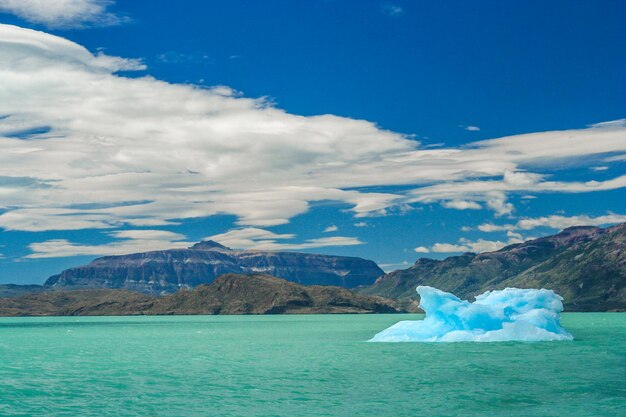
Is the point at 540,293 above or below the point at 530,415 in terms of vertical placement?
above

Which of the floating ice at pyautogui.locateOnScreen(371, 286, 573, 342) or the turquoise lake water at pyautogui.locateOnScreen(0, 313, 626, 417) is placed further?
the floating ice at pyautogui.locateOnScreen(371, 286, 573, 342)

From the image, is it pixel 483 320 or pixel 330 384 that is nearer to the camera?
pixel 330 384

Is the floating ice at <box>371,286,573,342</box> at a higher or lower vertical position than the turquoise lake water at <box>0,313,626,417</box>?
higher

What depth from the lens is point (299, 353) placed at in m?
85.1

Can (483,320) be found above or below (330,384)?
above

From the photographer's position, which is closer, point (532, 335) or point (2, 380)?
point (2, 380)

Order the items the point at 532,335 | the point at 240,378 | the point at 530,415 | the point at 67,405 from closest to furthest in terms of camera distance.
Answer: the point at 530,415 < the point at 67,405 < the point at 240,378 < the point at 532,335

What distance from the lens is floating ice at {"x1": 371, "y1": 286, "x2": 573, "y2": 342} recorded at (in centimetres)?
9000

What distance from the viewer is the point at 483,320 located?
93125 millimetres

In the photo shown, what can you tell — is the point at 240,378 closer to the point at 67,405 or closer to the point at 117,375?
the point at 117,375

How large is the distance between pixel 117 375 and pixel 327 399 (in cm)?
2490

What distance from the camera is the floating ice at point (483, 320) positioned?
3543 inches

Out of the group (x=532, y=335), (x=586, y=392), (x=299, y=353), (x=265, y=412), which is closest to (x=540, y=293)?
(x=532, y=335)

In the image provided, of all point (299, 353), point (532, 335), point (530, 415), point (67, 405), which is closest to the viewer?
point (530, 415)
